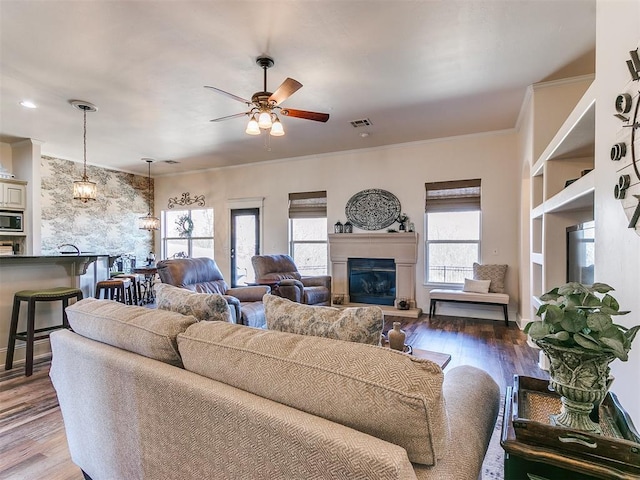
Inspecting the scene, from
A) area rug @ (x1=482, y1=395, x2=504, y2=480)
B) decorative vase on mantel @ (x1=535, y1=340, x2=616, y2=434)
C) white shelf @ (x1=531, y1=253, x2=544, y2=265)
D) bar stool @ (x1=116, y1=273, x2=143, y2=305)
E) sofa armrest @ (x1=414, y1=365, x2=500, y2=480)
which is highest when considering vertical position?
white shelf @ (x1=531, y1=253, x2=544, y2=265)

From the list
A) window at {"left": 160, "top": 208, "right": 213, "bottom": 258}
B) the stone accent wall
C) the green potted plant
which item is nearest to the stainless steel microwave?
the stone accent wall

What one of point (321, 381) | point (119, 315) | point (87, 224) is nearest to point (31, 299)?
point (119, 315)

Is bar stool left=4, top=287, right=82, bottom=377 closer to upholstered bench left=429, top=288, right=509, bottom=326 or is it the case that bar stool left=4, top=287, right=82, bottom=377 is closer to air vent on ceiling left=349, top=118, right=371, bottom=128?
air vent on ceiling left=349, top=118, right=371, bottom=128

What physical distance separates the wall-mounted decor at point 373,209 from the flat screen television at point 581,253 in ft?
10.8

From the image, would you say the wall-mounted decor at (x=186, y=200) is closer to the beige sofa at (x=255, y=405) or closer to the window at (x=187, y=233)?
the window at (x=187, y=233)

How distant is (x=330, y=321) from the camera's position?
130 centimetres

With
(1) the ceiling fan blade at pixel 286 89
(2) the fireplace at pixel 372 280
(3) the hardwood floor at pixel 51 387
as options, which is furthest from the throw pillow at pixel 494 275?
(1) the ceiling fan blade at pixel 286 89

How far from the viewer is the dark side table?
31.5 inches

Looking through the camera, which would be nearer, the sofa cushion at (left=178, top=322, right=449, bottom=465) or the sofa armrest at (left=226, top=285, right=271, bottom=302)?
the sofa cushion at (left=178, top=322, right=449, bottom=465)

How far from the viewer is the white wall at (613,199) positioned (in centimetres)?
122

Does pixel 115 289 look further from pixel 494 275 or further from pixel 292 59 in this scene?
pixel 494 275

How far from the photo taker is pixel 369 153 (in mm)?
6113

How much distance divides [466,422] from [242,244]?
6926mm

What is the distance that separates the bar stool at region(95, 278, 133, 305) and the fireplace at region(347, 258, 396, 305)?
3716mm
